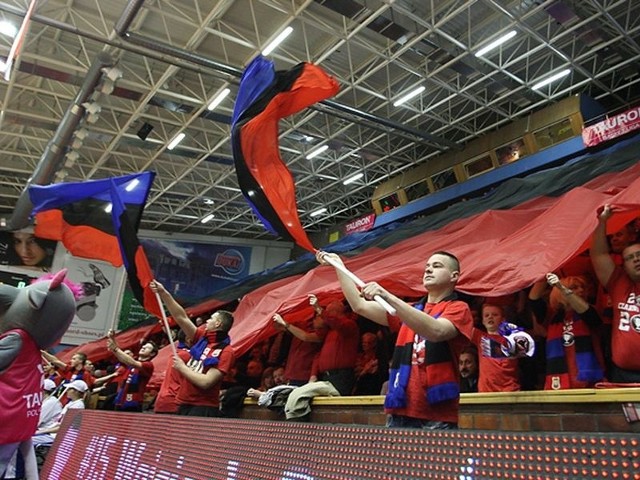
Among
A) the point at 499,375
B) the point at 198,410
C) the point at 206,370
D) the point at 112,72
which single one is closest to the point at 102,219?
the point at 206,370

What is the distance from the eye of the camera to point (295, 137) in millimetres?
12492

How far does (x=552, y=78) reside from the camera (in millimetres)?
10148

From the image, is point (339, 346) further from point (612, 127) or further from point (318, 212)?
point (318, 212)

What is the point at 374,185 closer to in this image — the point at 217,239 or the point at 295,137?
the point at 295,137

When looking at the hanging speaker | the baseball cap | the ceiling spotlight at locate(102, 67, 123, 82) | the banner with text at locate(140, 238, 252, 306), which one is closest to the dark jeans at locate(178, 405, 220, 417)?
the baseball cap

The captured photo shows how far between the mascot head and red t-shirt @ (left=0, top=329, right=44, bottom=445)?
5 centimetres

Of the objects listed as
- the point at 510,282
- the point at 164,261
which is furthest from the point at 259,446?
the point at 164,261

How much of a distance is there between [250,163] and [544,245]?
198 centimetres

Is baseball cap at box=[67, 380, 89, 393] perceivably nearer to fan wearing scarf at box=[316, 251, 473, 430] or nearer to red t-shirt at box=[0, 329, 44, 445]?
red t-shirt at box=[0, 329, 44, 445]

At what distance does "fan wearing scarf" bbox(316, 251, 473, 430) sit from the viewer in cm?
198

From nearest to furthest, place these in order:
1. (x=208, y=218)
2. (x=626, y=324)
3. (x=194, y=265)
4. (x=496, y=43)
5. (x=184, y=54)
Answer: (x=626, y=324)
(x=496, y=43)
(x=184, y=54)
(x=208, y=218)
(x=194, y=265)

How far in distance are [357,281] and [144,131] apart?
1117 centimetres

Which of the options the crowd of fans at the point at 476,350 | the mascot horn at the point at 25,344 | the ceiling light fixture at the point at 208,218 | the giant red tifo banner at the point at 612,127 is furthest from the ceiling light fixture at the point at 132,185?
the ceiling light fixture at the point at 208,218

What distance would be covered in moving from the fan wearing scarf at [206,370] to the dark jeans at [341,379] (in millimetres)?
1300
